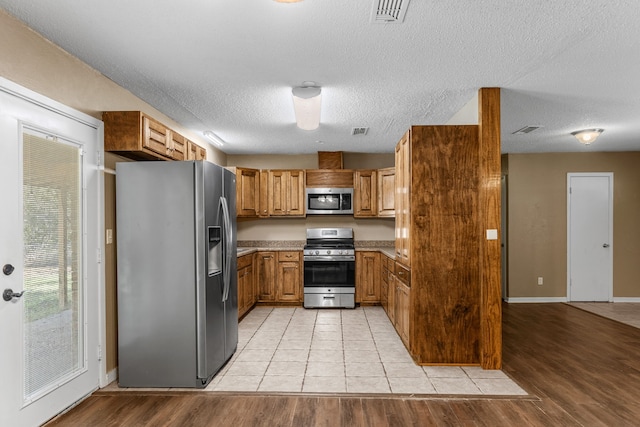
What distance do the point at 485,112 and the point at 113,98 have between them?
10.3ft

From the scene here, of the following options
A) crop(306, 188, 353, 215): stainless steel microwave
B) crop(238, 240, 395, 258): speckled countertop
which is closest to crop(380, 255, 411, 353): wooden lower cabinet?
crop(238, 240, 395, 258): speckled countertop

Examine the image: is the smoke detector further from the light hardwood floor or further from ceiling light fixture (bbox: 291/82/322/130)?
the light hardwood floor

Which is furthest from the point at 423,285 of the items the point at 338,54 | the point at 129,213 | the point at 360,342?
the point at 129,213

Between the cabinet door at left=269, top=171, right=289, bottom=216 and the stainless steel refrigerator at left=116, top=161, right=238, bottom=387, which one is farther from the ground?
the cabinet door at left=269, top=171, right=289, bottom=216

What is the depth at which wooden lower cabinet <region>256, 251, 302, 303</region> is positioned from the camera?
5840mm

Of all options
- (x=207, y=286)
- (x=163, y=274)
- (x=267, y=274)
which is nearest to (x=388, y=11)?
(x=207, y=286)

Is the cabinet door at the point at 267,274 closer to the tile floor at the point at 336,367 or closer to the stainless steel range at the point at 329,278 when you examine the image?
the stainless steel range at the point at 329,278

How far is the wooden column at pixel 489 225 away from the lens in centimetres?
328

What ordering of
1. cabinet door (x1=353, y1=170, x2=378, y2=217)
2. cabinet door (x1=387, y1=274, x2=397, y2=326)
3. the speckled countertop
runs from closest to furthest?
cabinet door (x1=387, y1=274, x2=397, y2=326)
cabinet door (x1=353, y1=170, x2=378, y2=217)
the speckled countertop

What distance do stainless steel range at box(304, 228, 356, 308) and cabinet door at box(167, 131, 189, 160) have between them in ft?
8.30

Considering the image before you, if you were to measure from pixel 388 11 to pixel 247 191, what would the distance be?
4.09 metres

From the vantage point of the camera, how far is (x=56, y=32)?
90.9 inches

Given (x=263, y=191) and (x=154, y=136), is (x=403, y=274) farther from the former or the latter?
(x=263, y=191)

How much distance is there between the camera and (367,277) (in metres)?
5.79
